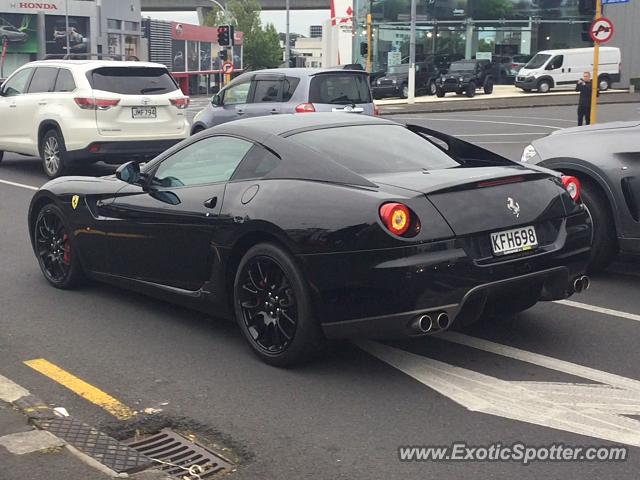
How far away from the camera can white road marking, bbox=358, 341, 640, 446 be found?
4.31 m

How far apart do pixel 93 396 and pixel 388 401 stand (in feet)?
5.08

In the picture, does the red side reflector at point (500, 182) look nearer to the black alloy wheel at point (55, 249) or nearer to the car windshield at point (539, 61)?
the black alloy wheel at point (55, 249)

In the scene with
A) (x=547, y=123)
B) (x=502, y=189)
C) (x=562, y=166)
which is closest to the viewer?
(x=502, y=189)

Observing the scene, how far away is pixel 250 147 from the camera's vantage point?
5719mm

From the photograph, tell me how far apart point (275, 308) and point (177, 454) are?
1301 mm

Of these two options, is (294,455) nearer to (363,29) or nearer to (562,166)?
(562,166)

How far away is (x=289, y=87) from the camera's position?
51.0ft

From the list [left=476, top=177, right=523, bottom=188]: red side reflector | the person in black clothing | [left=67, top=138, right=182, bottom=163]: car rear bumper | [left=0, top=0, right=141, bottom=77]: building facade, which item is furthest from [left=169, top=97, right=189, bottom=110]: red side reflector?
[left=0, top=0, right=141, bottom=77]: building facade

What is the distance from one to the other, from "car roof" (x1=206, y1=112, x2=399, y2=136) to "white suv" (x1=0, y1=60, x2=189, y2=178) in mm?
7524

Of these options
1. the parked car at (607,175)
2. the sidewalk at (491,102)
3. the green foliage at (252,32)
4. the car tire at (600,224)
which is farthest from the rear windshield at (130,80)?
the green foliage at (252,32)

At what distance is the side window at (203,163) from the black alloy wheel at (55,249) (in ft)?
3.98

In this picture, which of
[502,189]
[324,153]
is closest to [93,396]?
[324,153]

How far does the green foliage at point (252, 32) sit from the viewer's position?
10469 cm

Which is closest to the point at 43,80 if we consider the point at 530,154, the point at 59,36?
the point at 530,154
